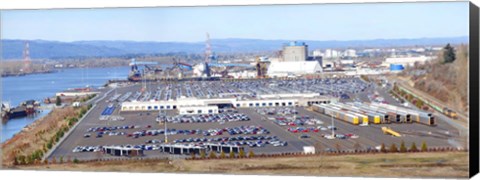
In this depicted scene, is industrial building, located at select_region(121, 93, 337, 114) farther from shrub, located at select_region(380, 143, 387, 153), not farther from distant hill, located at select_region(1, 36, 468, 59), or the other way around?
shrub, located at select_region(380, 143, 387, 153)

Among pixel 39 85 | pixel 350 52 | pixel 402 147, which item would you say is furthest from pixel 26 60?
pixel 402 147

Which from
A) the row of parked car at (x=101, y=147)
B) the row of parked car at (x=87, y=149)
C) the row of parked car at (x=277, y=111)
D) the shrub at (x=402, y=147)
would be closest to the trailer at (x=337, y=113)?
the row of parked car at (x=277, y=111)

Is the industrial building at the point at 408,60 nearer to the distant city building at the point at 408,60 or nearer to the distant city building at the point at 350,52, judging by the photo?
the distant city building at the point at 408,60

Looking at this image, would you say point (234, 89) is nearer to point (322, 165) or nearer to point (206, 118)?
point (206, 118)

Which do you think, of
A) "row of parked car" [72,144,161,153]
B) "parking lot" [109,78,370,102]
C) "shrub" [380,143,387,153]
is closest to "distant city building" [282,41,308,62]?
"parking lot" [109,78,370,102]

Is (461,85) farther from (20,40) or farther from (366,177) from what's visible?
(20,40)

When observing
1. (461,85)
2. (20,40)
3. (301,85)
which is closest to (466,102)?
(461,85)
